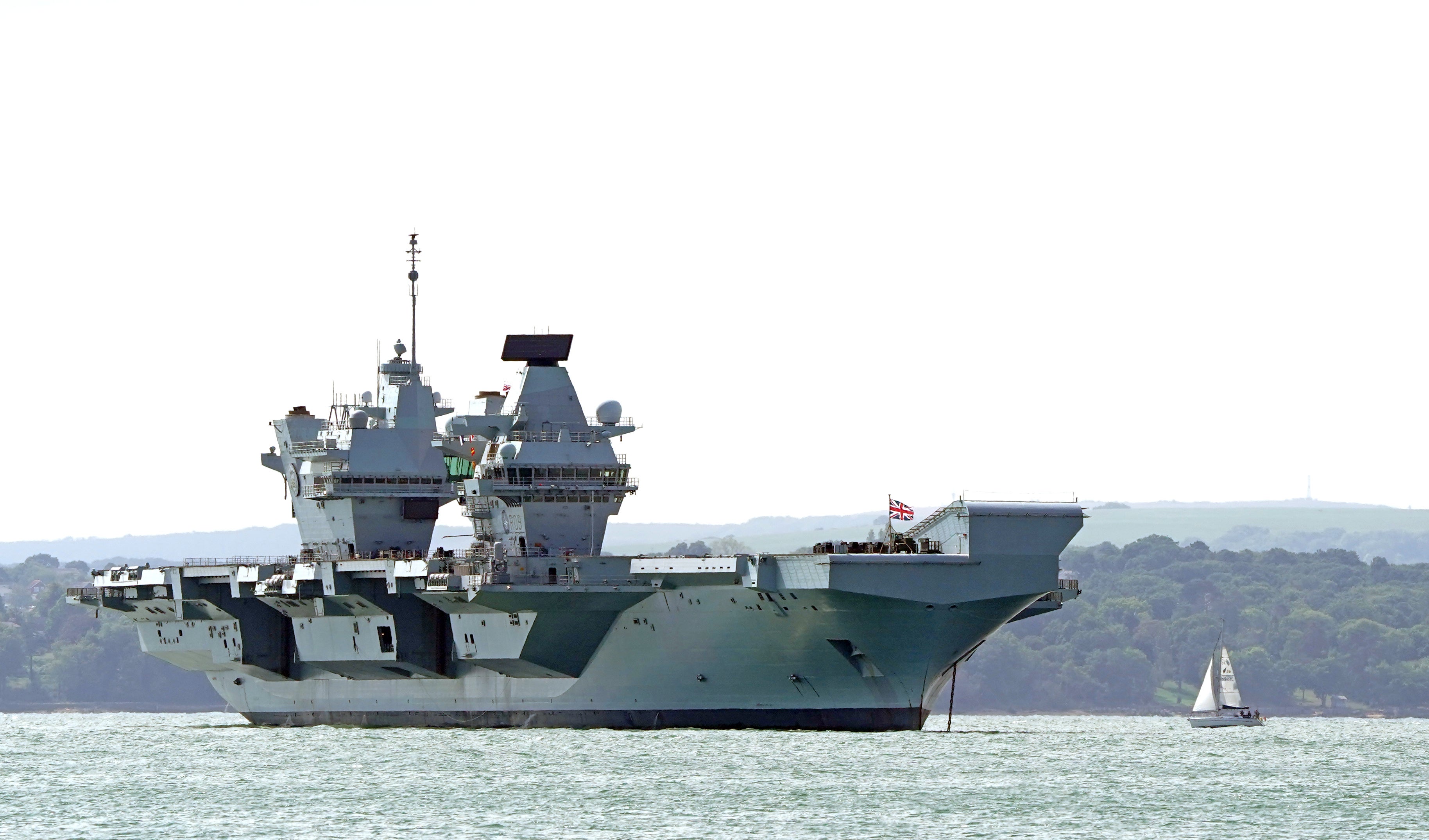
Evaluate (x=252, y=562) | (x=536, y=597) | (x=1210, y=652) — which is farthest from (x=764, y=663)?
(x=1210, y=652)

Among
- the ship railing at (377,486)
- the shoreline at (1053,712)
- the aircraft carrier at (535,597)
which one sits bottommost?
the shoreline at (1053,712)

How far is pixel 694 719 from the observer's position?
56.1m

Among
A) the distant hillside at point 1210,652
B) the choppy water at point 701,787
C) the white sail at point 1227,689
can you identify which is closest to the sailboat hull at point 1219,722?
the white sail at point 1227,689

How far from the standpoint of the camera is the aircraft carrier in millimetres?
52688

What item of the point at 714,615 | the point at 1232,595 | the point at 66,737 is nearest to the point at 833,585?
the point at 714,615

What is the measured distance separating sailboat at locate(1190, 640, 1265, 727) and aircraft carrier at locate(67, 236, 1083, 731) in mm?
22577

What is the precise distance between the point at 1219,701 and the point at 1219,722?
82 cm

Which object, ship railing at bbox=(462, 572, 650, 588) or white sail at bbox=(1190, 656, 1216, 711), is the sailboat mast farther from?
ship railing at bbox=(462, 572, 650, 588)

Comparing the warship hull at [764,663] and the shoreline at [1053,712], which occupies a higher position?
the warship hull at [764,663]

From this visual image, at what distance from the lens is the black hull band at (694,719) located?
5512cm

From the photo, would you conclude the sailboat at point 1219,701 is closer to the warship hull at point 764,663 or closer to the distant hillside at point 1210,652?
the warship hull at point 764,663

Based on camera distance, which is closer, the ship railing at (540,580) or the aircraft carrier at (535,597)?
the aircraft carrier at (535,597)

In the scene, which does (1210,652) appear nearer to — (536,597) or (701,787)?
(536,597)

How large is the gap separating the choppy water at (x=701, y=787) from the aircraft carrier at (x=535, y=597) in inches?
43.8
